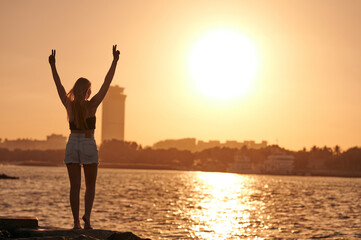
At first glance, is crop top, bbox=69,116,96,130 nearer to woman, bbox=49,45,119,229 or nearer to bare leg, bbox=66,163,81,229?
woman, bbox=49,45,119,229

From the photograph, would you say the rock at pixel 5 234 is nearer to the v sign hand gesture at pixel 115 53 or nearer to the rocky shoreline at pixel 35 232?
the rocky shoreline at pixel 35 232

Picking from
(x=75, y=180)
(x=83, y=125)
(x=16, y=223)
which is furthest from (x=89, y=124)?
(x=16, y=223)

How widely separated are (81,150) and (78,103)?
0.74 metres

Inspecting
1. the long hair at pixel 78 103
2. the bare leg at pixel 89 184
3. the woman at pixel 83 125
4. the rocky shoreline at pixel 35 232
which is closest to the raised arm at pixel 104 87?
the woman at pixel 83 125

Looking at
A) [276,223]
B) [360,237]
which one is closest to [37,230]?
[360,237]

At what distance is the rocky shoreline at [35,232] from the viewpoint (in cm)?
816

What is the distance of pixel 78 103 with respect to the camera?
9.12 metres

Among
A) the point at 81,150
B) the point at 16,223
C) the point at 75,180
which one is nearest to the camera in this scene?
the point at 81,150

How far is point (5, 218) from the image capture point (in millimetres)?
9602

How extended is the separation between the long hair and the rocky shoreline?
5.41ft

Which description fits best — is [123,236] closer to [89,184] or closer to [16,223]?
[89,184]

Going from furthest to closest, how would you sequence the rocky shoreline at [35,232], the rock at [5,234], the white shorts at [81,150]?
the white shorts at [81,150]
the rock at [5,234]
the rocky shoreline at [35,232]

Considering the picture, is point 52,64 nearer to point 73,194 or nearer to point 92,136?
point 92,136

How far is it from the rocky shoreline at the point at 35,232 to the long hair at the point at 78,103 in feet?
5.41
